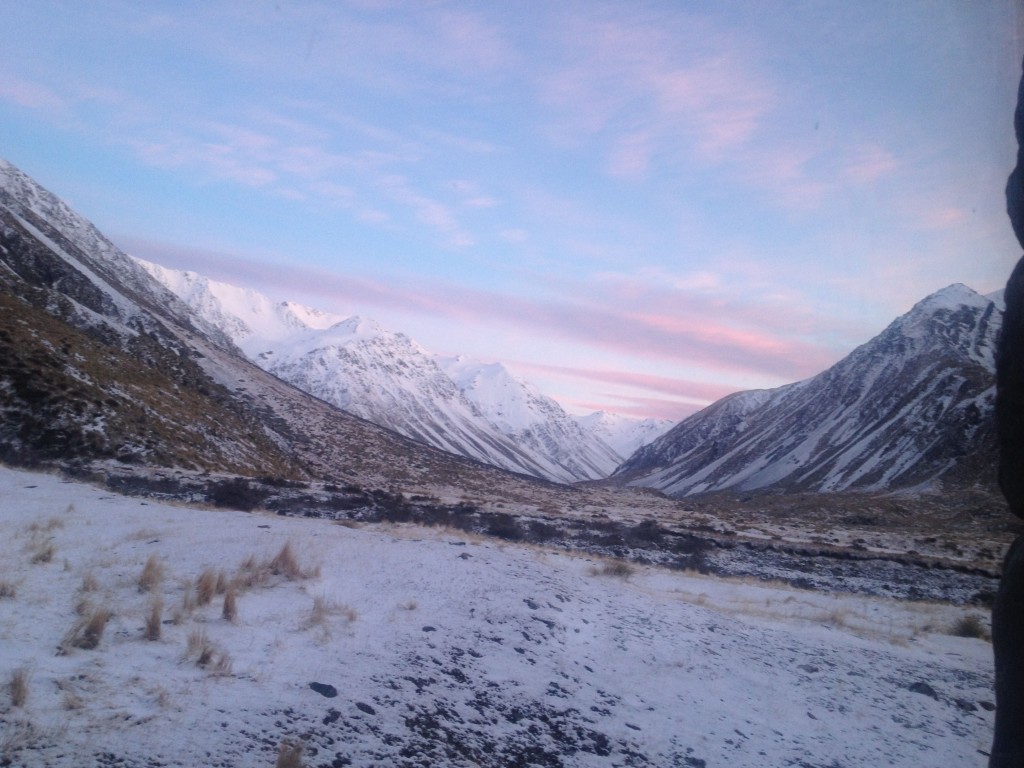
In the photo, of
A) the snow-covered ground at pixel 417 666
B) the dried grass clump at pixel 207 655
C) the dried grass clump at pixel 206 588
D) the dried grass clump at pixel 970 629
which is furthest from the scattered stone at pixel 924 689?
the dried grass clump at pixel 206 588

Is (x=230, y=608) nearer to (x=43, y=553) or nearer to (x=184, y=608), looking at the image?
(x=184, y=608)

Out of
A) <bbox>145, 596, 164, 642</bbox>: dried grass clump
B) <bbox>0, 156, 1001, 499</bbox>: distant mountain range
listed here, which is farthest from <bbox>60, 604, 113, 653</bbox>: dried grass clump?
<bbox>0, 156, 1001, 499</bbox>: distant mountain range

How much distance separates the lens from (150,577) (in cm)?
896

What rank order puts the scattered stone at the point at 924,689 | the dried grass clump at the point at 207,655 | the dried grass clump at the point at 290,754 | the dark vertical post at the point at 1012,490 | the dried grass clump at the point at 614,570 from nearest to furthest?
1. the dried grass clump at the point at 290,754
2. the dark vertical post at the point at 1012,490
3. the dried grass clump at the point at 207,655
4. the scattered stone at the point at 924,689
5. the dried grass clump at the point at 614,570

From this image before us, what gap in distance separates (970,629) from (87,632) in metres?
18.5

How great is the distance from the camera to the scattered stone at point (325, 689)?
695 cm

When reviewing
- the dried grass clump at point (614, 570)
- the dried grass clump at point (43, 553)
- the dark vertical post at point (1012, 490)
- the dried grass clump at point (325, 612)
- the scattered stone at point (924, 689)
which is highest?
the dark vertical post at point (1012, 490)

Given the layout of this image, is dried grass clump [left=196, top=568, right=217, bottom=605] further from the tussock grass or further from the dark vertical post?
the dark vertical post

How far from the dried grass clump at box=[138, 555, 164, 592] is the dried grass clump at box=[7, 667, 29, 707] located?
3.12 m

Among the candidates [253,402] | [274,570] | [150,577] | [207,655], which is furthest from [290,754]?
[253,402]

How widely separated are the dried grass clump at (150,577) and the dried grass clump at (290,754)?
4169 millimetres

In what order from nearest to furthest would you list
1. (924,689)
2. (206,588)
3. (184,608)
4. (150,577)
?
(184,608) < (206,588) < (150,577) < (924,689)

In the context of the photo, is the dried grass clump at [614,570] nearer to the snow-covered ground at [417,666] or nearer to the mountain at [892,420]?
the snow-covered ground at [417,666]

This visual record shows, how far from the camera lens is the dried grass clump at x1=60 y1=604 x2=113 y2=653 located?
6614 mm
